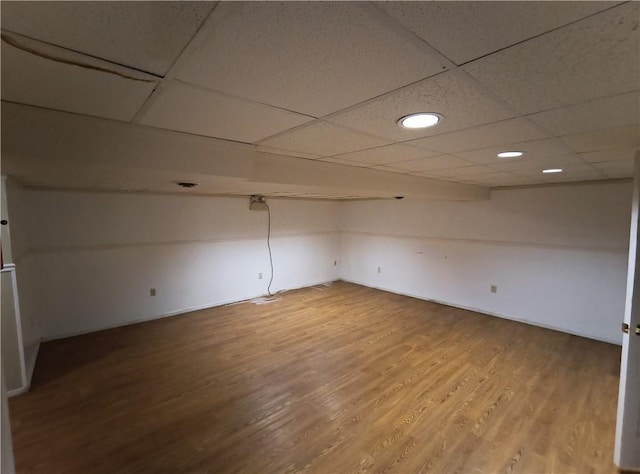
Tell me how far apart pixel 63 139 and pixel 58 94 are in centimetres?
32

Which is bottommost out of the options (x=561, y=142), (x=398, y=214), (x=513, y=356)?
(x=513, y=356)

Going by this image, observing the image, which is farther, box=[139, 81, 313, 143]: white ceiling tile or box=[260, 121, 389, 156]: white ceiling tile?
box=[260, 121, 389, 156]: white ceiling tile

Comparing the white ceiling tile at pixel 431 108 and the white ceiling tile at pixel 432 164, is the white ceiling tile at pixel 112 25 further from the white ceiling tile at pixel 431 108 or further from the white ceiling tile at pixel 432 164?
the white ceiling tile at pixel 432 164

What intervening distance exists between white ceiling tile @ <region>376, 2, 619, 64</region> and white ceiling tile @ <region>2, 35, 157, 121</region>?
815 millimetres

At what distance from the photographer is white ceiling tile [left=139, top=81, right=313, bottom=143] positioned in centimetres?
107

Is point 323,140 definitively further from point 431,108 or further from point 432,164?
point 432,164

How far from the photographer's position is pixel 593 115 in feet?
4.09

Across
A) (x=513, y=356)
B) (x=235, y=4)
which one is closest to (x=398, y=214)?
(x=513, y=356)

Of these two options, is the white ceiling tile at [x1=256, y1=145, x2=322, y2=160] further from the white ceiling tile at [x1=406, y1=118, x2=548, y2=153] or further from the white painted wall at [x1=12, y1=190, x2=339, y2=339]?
the white painted wall at [x1=12, y1=190, x2=339, y2=339]

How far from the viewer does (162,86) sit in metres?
0.99

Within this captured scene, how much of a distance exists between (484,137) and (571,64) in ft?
2.69

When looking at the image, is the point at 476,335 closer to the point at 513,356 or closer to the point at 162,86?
the point at 513,356

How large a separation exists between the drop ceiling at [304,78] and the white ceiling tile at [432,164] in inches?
15.7

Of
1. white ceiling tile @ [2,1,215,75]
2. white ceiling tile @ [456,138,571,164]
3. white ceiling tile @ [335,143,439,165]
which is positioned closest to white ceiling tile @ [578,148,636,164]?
white ceiling tile @ [456,138,571,164]
